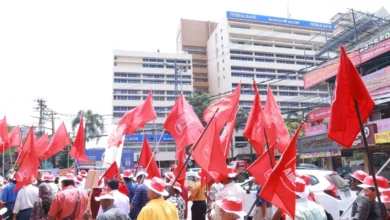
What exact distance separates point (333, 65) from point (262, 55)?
4154cm

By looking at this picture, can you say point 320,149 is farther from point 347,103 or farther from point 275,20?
point 275,20

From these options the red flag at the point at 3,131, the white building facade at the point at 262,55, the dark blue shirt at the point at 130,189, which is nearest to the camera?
the dark blue shirt at the point at 130,189

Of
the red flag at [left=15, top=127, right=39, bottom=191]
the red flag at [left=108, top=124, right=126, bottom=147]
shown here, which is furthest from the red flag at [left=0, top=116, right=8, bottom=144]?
the red flag at [left=108, top=124, right=126, bottom=147]

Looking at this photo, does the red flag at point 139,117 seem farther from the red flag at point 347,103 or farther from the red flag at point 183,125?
the red flag at point 347,103

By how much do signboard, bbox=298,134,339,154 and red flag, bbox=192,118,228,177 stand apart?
19.1m

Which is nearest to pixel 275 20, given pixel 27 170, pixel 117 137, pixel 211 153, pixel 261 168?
pixel 117 137

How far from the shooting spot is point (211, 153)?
5.69 meters

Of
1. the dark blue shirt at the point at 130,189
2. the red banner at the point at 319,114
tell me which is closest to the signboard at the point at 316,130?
the red banner at the point at 319,114

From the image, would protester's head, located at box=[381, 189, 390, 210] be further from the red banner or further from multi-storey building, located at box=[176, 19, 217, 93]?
multi-storey building, located at box=[176, 19, 217, 93]

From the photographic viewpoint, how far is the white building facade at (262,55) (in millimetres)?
70812

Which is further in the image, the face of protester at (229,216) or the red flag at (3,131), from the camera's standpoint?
the red flag at (3,131)

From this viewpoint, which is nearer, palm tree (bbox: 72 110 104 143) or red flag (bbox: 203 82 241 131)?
red flag (bbox: 203 82 241 131)

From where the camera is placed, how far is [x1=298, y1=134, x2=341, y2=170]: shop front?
23.4m

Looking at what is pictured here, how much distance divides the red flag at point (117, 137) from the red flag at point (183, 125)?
210 centimetres
